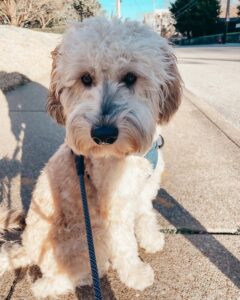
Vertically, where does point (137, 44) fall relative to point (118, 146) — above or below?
above

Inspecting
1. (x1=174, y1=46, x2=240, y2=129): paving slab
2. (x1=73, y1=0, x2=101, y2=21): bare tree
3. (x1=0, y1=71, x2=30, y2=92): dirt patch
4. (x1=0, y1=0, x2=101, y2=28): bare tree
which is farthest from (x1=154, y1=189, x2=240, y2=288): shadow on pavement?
(x1=73, y1=0, x2=101, y2=21): bare tree

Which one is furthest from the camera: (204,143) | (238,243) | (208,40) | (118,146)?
(208,40)

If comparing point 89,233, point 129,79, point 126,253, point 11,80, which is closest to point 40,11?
point 11,80

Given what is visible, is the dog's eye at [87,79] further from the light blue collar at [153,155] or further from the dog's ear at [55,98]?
the light blue collar at [153,155]

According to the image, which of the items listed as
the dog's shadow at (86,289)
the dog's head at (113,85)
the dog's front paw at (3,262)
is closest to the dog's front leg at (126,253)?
the dog's shadow at (86,289)

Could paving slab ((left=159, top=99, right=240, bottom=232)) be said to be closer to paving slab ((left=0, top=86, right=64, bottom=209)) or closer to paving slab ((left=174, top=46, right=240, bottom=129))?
paving slab ((left=174, top=46, right=240, bottom=129))

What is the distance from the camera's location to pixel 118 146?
241 centimetres

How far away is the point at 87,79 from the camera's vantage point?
2729 millimetres

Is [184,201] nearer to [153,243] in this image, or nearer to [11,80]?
[153,243]

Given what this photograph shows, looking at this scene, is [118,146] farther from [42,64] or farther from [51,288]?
[42,64]

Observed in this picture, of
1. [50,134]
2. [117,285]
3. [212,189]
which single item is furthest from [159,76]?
[50,134]

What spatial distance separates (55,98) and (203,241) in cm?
177

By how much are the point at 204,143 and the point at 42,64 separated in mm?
9730

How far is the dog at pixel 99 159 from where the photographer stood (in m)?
2.60
